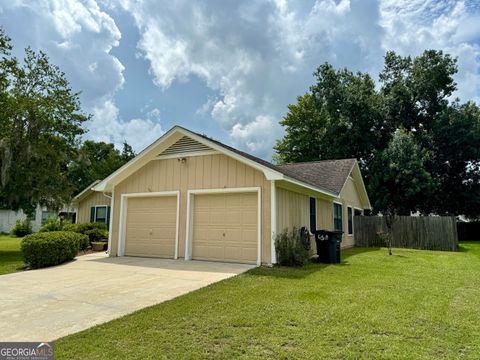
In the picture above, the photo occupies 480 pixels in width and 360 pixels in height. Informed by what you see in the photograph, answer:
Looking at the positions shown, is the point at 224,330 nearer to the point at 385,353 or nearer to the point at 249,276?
the point at 385,353

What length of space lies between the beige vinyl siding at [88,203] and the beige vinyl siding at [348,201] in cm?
1380

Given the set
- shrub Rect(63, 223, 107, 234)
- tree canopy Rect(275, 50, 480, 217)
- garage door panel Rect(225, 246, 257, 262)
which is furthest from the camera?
tree canopy Rect(275, 50, 480, 217)

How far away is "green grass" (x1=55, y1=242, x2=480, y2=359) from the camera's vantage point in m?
3.62

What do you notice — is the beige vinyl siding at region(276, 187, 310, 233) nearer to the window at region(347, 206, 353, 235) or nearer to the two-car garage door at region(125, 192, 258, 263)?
the two-car garage door at region(125, 192, 258, 263)

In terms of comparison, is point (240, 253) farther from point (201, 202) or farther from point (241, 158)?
point (241, 158)

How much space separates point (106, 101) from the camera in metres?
18.1

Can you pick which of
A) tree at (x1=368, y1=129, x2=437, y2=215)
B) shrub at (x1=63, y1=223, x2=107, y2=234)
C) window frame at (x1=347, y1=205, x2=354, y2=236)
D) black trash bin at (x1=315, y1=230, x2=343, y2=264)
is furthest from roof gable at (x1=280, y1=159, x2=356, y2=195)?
shrub at (x1=63, y1=223, x2=107, y2=234)

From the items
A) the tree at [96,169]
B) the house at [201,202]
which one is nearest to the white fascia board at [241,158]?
the house at [201,202]

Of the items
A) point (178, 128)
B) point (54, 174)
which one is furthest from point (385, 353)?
point (54, 174)

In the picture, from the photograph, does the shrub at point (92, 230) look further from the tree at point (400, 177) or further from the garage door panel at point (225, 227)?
the tree at point (400, 177)

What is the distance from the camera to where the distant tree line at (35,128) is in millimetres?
15586

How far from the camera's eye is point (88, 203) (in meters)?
→ 21.5

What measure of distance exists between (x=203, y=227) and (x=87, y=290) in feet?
15.0

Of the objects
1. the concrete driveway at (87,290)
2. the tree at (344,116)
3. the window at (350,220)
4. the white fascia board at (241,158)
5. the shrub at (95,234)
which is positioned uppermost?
→ the tree at (344,116)
